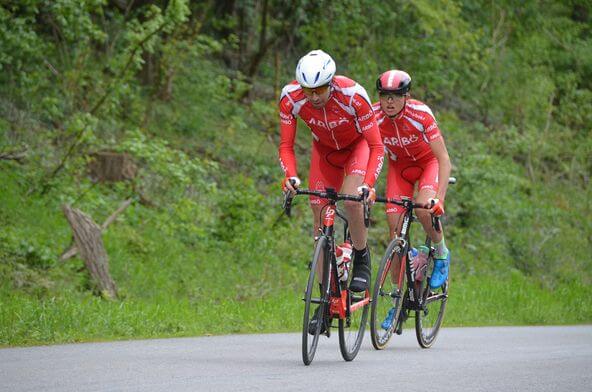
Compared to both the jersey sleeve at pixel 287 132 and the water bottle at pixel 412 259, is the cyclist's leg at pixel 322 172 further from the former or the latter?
the water bottle at pixel 412 259

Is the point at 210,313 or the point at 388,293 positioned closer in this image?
the point at 388,293

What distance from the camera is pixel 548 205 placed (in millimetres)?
25688

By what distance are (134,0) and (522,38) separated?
40.5 feet

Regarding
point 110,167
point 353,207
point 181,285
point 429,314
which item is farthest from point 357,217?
point 110,167

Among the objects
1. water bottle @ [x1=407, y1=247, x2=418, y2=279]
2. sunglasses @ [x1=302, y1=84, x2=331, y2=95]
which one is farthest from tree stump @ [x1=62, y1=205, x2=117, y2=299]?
sunglasses @ [x1=302, y1=84, x2=331, y2=95]

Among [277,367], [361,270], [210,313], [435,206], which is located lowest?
[277,367]

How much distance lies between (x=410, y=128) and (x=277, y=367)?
11.1 feet

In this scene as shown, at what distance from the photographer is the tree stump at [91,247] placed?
1298 centimetres

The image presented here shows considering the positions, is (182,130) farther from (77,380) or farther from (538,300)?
(77,380)

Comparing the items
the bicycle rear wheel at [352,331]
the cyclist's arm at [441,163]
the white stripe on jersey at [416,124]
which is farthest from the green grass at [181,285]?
the white stripe on jersey at [416,124]

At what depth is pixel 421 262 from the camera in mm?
10414

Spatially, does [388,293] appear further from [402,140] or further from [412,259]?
[402,140]

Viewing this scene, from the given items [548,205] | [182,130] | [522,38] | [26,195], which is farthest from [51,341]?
[522,38]

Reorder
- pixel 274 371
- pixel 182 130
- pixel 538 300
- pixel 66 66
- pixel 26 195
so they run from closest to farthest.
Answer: pixel 274 371 < pixel 26 195 < pixel 538 300 < pixel 66 66 < pixel 182 130
